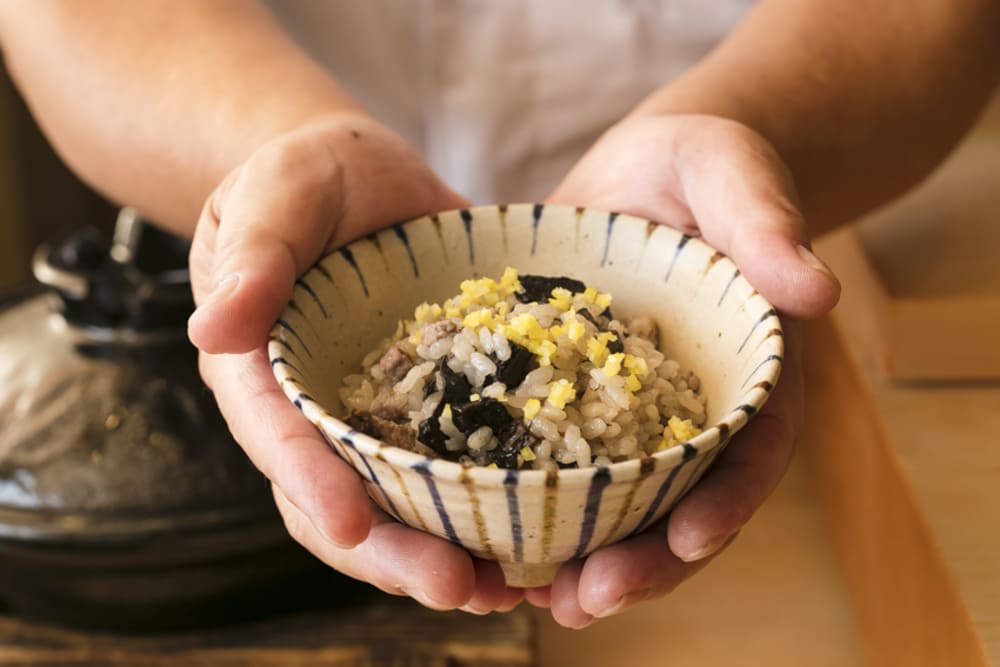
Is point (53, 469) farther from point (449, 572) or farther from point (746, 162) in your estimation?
point (746, 162)

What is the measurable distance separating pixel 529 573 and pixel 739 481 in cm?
26

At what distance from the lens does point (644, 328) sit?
128 centimetres

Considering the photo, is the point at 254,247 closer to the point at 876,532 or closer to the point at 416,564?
the point at 416,564

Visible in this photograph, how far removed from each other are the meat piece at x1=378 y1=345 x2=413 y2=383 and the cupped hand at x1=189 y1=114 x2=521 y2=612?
0.14 metres

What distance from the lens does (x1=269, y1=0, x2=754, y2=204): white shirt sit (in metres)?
1.87

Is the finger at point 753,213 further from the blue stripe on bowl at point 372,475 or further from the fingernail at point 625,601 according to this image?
the blue stripe on bowl at point 372,475

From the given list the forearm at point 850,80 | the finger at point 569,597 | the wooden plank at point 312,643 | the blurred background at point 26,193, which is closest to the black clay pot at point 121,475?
the wooden plank at point 312,643

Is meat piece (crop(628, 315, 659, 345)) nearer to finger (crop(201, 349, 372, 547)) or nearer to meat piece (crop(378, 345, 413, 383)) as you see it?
meat piece (crop(378, 345, 413, 383))

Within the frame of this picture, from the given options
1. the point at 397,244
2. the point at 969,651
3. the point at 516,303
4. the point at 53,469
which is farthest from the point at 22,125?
the point at 969,651

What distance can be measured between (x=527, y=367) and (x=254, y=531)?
2.56 feet

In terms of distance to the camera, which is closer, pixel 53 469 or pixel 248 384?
pixel 248 384

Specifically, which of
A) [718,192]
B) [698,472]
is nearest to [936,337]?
[718,192]

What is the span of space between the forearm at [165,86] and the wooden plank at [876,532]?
3.51 ft

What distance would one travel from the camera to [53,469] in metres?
1.69
